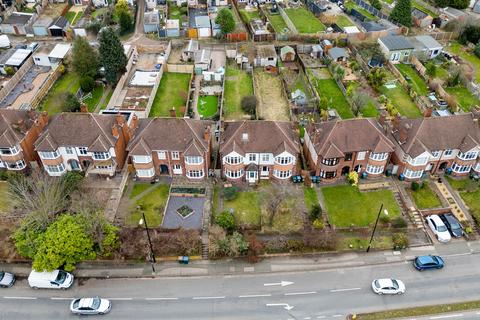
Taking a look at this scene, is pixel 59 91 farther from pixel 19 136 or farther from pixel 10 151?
pixel 10 151

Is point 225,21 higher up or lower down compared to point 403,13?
lower down

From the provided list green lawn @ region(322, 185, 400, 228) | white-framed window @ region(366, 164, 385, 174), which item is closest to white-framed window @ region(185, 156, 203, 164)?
green lawn @ region(322, 185, 400, 228)

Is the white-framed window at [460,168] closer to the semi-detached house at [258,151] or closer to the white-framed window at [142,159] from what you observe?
the semi-detached house at [258,151]

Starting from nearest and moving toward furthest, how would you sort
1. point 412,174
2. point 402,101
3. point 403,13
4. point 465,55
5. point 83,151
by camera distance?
point 83,151 → point 412,174 → point 402,101 → point 465,55 → point 403,13

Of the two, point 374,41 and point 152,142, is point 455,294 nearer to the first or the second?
point 152,142

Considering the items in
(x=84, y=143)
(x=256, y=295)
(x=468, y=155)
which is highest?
(x=84, y=143)

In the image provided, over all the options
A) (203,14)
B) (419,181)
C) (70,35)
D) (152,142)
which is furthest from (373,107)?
(70,35)

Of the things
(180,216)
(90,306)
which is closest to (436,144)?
(180,216)
